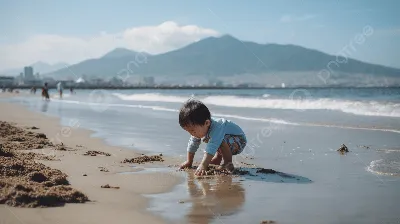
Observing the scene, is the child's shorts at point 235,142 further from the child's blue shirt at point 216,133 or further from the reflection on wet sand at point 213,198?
the reflection on wet sand at point 213,198

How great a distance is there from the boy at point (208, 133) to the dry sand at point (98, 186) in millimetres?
503

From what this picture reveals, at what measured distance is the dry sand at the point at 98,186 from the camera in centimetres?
274

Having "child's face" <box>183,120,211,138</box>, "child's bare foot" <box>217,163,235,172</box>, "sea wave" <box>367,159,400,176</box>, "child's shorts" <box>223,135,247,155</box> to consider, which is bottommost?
"sea wave" <box>367,159,400,176</box>

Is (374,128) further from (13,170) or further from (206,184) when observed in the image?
(13,170)

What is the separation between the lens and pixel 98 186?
12.5 feet

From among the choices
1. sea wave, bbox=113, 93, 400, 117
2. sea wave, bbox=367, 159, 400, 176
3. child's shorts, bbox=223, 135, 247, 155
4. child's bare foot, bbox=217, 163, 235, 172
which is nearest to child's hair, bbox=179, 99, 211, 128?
child's shorts, bbox=223, 135, 247, 155

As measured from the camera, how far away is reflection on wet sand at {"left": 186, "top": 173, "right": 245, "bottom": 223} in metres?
2.93

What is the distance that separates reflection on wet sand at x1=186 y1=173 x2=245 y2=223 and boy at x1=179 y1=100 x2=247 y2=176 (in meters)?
0.35

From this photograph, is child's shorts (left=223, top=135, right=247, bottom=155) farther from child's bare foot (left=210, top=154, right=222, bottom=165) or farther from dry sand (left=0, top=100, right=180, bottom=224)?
dry sand (left=0, top=100, right=180, bottom=224)

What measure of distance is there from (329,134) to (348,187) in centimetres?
491

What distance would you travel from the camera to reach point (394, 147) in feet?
21.8

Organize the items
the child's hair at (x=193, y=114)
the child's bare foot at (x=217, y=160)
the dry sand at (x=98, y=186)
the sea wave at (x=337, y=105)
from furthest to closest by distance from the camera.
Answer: the sea wave at (x=337, y=105) < the child's bare foot at (x=217, y=160) < the child's hair at (x=193, y=114) < the dry sand at (x=98, y=186)

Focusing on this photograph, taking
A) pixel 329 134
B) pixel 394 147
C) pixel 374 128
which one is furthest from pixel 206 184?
pixel 374 128

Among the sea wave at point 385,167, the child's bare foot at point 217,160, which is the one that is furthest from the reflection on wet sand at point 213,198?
the sea wave at point 385,167
